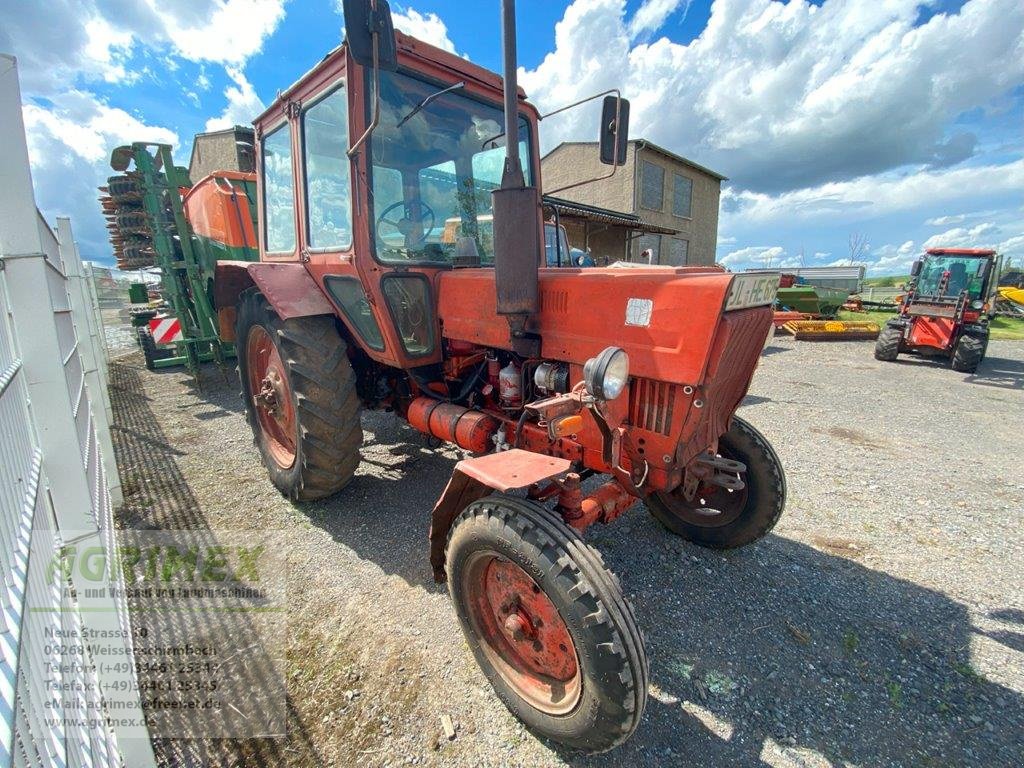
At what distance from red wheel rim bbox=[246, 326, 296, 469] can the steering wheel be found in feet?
3.85

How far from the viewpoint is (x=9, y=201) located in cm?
130

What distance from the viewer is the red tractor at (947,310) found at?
8.48 metres

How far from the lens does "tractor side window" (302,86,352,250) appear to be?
2654mm

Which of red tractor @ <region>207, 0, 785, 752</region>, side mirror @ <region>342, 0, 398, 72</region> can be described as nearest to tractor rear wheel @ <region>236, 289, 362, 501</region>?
red tractor @ <region>207, 0, 785, 752</region>

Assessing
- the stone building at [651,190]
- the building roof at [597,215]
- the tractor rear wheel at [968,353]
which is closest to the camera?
the tractor rear wheel at [968,353]

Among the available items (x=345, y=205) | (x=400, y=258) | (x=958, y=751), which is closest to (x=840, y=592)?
(x=958, y=751)

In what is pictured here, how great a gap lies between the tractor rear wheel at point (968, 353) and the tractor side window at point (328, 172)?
1065 centimetres

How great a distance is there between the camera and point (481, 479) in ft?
5.60

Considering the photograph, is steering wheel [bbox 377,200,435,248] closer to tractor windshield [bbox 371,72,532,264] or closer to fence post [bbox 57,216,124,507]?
Result: tractor windshield [bbox 371,72,532,264]

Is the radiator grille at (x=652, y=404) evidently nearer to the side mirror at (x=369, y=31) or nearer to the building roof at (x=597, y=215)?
the side mirror at (x=369, y=31)

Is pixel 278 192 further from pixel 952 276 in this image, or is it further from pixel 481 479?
pixel 952 276

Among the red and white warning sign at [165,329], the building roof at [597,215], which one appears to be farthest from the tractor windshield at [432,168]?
the building roof at [597,215]

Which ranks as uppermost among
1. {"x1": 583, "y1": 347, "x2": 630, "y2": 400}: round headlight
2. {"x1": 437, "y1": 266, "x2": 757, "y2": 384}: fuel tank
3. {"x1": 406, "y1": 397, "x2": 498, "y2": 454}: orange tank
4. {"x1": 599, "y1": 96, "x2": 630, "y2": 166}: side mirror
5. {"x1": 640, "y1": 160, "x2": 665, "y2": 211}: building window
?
{"x1": 640, "y1": 160, "x2": 665, "y2": 211}: building window

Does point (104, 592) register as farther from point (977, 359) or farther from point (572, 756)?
point (977, 359)
